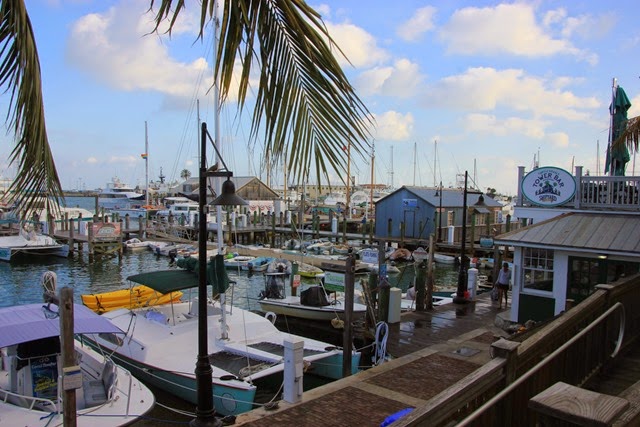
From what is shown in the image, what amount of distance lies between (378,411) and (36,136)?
8316 millimetres

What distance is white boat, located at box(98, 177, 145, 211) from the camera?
111 meters

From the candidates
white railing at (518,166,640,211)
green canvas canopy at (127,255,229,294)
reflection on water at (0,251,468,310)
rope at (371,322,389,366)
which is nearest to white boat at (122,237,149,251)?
reflection on water at (0,251,468,310)

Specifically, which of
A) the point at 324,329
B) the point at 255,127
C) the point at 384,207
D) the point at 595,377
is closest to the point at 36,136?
the point at 255,127

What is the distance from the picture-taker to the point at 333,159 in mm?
2256

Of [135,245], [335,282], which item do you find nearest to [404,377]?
[335,282]

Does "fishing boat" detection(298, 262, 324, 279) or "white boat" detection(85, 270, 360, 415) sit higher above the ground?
"white boat" detection(85, 270, 360, 415)

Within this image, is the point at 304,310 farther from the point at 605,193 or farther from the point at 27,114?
the point at 27,114

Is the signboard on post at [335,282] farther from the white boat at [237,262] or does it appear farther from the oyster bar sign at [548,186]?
the white boat at [237,262]

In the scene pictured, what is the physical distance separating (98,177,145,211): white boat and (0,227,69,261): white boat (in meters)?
63.7

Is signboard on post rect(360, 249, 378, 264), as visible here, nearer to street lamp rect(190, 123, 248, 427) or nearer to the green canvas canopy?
the green canvas canopy

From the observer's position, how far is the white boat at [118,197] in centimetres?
11106

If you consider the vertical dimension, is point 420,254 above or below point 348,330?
below

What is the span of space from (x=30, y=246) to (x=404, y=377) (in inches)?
1517

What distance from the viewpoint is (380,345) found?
571 inches
